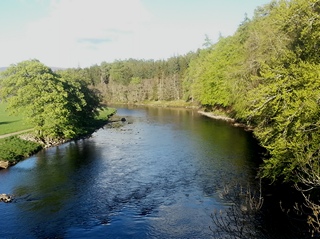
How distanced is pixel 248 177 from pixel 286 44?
13234 mm

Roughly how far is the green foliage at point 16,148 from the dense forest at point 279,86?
82.6ft

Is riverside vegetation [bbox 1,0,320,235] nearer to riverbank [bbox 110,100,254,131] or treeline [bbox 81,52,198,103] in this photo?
riverbank [bbox 110,100,254,131]

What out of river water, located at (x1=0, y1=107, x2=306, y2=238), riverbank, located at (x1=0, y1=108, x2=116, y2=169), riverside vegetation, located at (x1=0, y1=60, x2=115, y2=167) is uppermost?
riverside vegetation, located at (x1=0, y1=60, x2=115, y2=167)

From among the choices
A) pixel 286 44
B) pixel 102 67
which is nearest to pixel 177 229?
pixel 286 44

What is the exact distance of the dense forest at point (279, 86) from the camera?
59.7 feet

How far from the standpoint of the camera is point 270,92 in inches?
807

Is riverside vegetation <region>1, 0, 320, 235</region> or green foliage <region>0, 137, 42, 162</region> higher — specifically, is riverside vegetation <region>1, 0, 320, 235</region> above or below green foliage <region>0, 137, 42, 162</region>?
above

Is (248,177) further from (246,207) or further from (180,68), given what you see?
(180,68)

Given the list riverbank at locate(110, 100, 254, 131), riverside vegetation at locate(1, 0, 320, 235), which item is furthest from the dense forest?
riverbank at locate(110, 100, 254, 131)

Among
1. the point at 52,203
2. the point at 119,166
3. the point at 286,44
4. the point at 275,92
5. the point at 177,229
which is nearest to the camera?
the point at 177,229

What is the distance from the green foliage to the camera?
34.7 meters

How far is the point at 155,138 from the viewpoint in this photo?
157ft

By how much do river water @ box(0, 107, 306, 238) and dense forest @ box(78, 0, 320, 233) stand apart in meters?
4.08

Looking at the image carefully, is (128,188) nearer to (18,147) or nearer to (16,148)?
(16,148)
